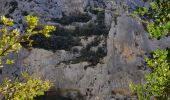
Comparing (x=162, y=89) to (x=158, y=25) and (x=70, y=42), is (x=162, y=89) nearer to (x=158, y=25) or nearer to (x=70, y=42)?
(x=158, y=25)

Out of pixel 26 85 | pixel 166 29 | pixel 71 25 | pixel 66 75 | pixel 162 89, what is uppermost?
pixel 166 29

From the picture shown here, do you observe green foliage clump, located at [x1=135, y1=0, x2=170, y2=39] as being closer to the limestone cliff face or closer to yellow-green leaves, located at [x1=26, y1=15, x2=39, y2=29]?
yellow-green leaves, located at [x1=26, y1=15, x2=39, y2=29]

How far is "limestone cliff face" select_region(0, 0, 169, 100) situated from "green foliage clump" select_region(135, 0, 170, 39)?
2385 inches

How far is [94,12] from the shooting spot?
96.2 meters

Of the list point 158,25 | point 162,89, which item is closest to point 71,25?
point 162,89

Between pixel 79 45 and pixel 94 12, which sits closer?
pixel 79 45

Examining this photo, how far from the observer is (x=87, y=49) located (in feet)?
284

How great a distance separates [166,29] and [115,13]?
84.3m

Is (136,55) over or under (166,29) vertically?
under

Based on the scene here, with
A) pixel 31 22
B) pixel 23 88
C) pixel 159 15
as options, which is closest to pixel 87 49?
pixel 23 88

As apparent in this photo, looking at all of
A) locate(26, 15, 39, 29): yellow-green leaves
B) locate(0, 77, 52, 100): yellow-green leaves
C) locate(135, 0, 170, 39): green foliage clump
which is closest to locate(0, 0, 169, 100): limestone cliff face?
locate(0, 77, 52, 100): yellow-green leaves

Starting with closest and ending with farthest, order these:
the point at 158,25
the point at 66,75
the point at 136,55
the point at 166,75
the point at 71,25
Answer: the point at 158,25
the point at 166,75
the point at 66,75
the point at 136,55
the point at 71,25

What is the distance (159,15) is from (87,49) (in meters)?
76.5

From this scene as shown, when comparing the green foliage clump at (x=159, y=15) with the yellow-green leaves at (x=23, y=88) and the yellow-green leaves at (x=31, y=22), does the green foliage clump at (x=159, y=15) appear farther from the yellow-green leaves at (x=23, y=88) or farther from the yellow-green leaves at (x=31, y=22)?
the yellow-green leaves at (x=23, y=88)
